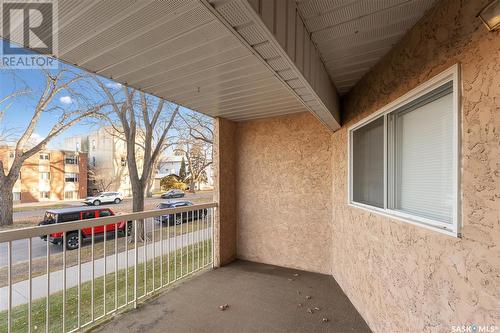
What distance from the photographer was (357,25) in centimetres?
153

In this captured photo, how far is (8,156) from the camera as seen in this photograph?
6.77m

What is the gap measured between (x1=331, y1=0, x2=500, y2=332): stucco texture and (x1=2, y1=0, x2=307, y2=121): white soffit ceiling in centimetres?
93

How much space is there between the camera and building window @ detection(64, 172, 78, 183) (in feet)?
43.4

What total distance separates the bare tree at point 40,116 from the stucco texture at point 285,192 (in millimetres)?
6104

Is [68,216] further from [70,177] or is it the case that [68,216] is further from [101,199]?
[70,177]

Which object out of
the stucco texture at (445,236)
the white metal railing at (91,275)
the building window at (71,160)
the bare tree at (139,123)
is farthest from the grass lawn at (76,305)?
the building window at (71,160)

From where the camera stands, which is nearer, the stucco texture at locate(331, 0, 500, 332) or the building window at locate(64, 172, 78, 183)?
the stucco texture at locate(331, 0, 500, 332)

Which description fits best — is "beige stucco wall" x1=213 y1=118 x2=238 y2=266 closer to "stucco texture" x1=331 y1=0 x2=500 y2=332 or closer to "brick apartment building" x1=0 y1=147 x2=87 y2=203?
"stucco texture" x1=331 y1=0 x2=500 y2=332

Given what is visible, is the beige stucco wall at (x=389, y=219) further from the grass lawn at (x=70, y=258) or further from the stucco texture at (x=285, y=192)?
the grass lawn at (x=70, y=258)

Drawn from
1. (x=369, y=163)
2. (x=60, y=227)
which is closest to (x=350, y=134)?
(x=369, y=163)

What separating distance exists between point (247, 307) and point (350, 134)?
248 cm

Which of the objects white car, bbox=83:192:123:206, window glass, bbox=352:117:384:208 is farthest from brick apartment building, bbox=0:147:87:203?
window glass, bbox=352:117:384:208

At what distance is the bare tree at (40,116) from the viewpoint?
6.69 metres

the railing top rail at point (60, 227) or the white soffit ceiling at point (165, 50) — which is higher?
the white soffit ceiling at point (165, 50)
